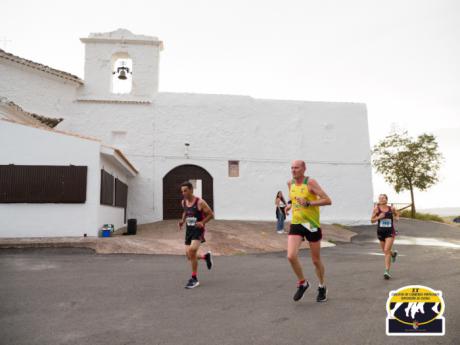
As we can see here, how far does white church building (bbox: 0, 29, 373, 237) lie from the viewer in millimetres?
22062

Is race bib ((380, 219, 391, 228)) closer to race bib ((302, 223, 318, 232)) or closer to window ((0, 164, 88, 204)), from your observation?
race bib ((302, 223, 318, 232))

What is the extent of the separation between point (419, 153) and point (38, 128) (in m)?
29.8

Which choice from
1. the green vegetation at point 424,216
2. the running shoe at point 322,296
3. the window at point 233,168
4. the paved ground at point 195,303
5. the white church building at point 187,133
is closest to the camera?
the paved ground at point 195,303

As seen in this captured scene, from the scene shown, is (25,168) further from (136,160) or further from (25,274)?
(136,160)

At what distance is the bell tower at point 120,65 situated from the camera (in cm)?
2275

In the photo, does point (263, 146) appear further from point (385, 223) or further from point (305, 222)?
point (305, 222)

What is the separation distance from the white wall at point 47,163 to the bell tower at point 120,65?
9450 millimetres

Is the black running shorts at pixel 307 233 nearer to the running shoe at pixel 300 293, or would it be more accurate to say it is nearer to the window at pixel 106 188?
the running shoe at pixel 300 293

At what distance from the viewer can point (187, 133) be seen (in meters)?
23.8

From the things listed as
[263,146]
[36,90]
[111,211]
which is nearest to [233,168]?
[263,146]

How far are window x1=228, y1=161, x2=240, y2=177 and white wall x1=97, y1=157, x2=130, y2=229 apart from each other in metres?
6.00

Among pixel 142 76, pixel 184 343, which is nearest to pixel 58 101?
pixel 142 76

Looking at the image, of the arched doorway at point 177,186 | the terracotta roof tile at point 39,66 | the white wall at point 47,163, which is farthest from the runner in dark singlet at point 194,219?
the terracotta roof tile at point 39,66

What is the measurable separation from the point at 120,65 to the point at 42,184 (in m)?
11.8
